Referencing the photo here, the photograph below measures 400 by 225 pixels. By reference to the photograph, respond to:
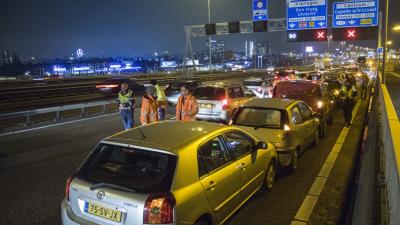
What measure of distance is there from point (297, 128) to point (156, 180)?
5.40m

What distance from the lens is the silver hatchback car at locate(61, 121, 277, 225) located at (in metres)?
4.05

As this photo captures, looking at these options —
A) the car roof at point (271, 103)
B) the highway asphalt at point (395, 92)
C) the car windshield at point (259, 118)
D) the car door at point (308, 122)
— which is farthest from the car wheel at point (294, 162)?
the highway asphalt at point (395, 92)

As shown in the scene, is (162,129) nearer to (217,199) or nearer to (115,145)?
(115,145)

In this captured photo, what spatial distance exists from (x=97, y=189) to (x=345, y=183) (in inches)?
205

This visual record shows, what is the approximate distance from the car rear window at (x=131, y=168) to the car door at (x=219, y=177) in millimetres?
538

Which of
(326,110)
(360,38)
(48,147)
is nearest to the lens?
(48,147)

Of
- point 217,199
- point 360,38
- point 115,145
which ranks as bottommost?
point 217,199

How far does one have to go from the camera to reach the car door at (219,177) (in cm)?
476

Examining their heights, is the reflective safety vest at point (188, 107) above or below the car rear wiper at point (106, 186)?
above

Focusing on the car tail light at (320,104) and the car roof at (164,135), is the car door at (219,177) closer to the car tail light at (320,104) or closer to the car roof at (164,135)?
the car roof at (164,135)

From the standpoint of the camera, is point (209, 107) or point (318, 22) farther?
point (318, 22)

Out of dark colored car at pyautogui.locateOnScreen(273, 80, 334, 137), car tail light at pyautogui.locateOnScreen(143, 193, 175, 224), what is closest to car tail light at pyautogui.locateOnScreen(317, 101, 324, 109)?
dark colored car at pyautogui.locateOnScreen(273, 80, 334, 137)

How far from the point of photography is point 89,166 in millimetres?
4617

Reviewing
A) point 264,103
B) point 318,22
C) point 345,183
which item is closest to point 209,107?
point 264,103
